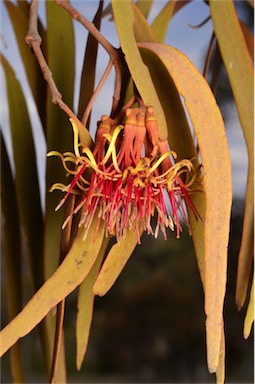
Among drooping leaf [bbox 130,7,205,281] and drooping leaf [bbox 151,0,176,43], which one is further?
drooping leaf [bbox 151,0,176,43]

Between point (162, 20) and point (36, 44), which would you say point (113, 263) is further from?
point (162, 20)

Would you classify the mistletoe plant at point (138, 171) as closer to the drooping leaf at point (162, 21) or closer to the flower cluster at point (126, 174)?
the flower cluster at point (126, 174)

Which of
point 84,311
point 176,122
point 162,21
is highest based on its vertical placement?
point 162,21

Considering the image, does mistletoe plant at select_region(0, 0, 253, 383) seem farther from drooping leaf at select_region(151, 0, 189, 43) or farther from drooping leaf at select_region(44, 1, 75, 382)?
drooping leaf at select_region(151, 0, 189, 43)

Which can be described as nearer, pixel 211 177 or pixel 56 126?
pixel 211 177

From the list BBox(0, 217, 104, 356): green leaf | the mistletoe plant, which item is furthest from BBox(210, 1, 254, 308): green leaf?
BBox(0, 217, 104, 356): green leaf

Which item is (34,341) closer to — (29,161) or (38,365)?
(38,365)

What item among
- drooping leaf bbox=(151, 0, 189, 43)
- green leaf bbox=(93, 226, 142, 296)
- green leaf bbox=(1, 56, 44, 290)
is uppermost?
drooping leaf bbox=(151, 0, 189, 43)

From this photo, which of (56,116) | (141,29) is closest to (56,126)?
(56,116)
